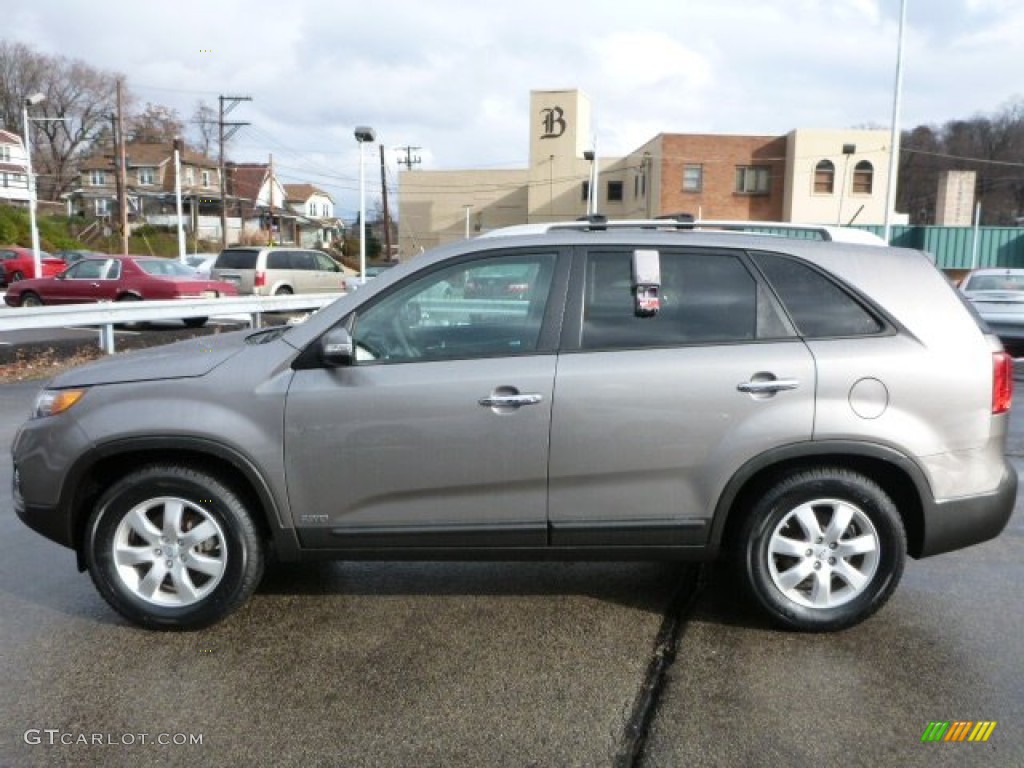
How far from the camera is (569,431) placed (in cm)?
364

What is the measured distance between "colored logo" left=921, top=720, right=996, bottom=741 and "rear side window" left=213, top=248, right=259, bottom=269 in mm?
20260

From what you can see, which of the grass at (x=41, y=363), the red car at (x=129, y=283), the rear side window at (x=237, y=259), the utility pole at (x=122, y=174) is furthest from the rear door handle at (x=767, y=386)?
the utility pole at (x=122, y=174)

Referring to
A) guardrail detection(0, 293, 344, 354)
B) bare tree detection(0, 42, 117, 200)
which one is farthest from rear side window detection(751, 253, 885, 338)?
bare tree detection(0, 42, 117, 200)

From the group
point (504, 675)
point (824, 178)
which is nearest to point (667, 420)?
point (504, 675)

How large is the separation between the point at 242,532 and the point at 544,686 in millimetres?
1465

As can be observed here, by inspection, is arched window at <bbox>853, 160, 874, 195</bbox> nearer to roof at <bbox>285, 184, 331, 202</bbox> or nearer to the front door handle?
the front door handle

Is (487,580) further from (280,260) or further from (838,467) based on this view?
(280,260)

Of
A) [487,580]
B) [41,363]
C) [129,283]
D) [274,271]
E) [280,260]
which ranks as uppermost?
[280,260]

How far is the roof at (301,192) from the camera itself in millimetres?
112438

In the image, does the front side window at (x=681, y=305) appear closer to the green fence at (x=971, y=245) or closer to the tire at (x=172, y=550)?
the tire at (x=172, y=550)

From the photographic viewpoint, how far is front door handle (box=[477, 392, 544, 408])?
3623 mm

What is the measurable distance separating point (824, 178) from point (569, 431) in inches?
1796

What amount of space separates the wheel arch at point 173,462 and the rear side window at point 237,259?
18.3 metres

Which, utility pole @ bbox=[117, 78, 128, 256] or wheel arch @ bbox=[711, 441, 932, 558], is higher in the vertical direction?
utility pole @ bbox=[117, 78, 128, 256]
